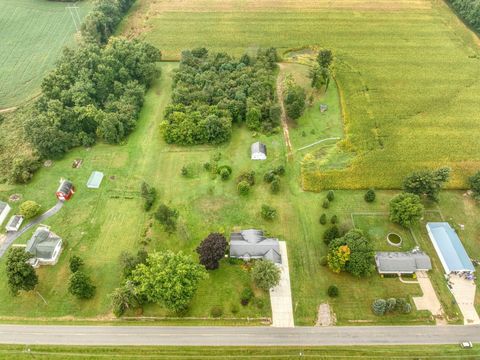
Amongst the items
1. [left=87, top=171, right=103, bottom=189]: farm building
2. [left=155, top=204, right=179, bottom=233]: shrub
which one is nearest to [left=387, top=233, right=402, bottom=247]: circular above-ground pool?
[left=155, top=204, right=179, bottom=233]: shrub

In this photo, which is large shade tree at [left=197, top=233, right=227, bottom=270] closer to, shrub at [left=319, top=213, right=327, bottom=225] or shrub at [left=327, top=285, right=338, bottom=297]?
shrub at [left=327, top=285, right=338, bottom=297]

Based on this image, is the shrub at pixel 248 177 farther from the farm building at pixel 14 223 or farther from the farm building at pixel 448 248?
the farm building at pixel 14 223

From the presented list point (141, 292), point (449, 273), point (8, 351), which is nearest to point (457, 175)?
point (449, 273)

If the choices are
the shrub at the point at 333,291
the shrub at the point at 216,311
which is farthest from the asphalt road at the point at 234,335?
the shrub at the point at 333,291

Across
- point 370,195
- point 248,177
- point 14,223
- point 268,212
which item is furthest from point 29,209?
point 370,195

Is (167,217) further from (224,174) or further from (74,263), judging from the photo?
(74,263)
